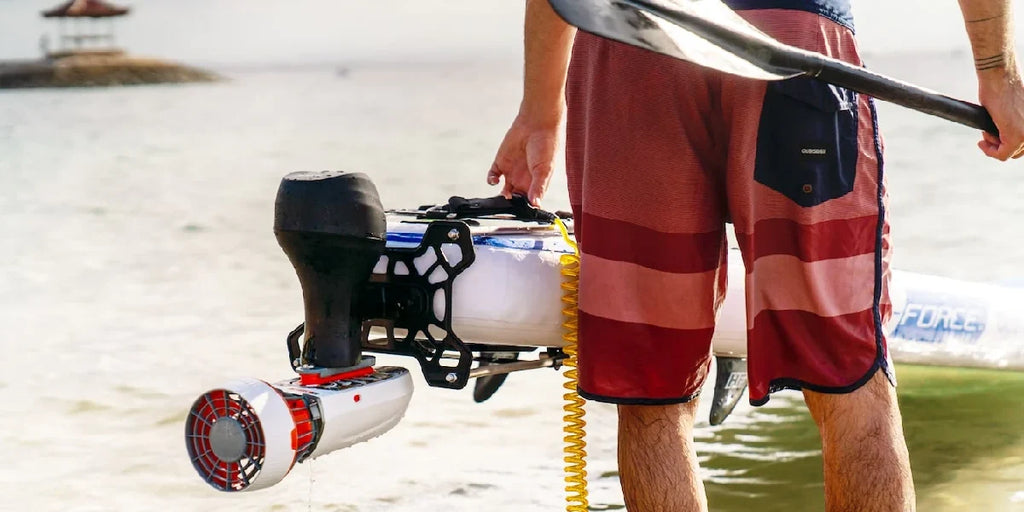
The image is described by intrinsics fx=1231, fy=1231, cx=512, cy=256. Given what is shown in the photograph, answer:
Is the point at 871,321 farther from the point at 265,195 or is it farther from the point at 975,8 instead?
the point at 265,195


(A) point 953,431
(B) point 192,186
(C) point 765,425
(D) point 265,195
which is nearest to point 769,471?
(C) point 765,425

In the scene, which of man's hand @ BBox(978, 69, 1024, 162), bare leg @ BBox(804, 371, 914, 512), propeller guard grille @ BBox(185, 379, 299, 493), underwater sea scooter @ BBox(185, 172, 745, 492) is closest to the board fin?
underwater sea scooter @ BBox(185, 172, 745, 492)

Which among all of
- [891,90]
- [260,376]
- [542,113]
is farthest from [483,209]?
[260,376]

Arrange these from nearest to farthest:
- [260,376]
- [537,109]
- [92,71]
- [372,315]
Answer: [372,315]
[537,109]
[260,376]
[92,71]

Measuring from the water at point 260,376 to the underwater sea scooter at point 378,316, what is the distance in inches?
30.1

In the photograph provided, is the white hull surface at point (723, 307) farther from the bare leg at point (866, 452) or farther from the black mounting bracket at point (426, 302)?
the bare leg at point (866, 452)

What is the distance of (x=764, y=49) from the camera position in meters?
1.85

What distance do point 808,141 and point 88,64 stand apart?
53.6m

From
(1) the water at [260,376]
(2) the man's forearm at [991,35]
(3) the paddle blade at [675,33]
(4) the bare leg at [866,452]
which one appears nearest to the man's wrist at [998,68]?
(2) the man's forearm at [991,35]

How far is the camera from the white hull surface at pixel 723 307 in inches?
98.0

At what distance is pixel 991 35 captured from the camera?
1.98 m

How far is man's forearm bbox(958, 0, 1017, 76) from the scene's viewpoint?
1.98 metres

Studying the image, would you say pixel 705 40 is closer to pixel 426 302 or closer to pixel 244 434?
pixel 426 302

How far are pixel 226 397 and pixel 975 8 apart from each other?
137cm
